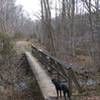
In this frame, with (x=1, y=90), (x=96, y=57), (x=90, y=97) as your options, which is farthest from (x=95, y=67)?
(x=90, y=97)

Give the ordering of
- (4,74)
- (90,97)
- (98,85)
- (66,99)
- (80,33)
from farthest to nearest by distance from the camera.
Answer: (80,33), (4,74), (98,85), (90,97), (66,99)

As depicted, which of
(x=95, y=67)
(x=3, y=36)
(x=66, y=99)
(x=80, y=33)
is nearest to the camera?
(x=66, y=99)

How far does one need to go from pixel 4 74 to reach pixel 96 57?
7.35m

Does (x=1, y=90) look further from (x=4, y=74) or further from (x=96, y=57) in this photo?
(x=96, y=57)

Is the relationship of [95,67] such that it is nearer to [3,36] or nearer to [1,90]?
[3,36]

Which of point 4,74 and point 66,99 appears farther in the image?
point 4,74

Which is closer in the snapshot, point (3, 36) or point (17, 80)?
point (17, 80)

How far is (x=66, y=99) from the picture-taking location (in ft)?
23.6

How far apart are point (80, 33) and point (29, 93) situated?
2366 cm

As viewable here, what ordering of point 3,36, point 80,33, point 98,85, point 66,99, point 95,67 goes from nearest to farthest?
point 66,99 < point 98,85 < point 3,36 < point 95,67 < point 80,33

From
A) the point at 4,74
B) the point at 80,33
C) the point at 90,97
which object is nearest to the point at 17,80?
the point at 4,74

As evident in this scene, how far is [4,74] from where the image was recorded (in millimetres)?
12203

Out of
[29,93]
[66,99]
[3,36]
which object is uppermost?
[3,36]

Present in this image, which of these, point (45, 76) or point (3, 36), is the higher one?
point (3, 36)
